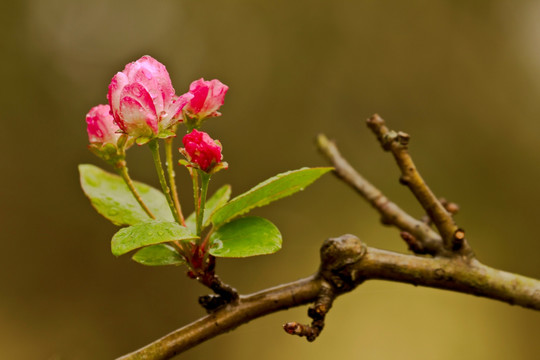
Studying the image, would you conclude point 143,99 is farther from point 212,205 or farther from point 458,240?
point 458,240

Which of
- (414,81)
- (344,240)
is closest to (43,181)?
(414,81)

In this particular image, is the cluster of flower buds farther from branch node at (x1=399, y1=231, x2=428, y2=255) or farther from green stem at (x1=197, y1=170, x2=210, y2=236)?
branch node at (x1=399, y1=231, x2=428, y2=255)

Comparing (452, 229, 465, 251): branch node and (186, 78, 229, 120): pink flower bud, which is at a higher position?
(186, 78, 229, 120): pink flower bud

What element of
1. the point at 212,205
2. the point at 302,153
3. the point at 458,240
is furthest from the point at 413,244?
the point at 302,153

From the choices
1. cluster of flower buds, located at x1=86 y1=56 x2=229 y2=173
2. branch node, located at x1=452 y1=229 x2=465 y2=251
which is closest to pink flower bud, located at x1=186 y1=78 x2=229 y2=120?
cluster of flower buds, located at x1=86 y1=56 x2=229 y2=173

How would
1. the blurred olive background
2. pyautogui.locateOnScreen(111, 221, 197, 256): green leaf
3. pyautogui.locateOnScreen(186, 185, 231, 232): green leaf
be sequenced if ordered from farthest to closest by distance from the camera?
the blurred olive background, pyautogui.locateOnScreen(186, 185, 231, 232): green leaf, pyautogui.locateOnScreen(111, 221, 197, 256): green leaf

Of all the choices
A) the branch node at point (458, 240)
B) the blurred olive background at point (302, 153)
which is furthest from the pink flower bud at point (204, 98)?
the blurred olive background at point (302, 153)

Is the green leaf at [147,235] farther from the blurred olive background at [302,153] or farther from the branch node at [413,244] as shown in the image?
the blurred olive background at [302,153]
